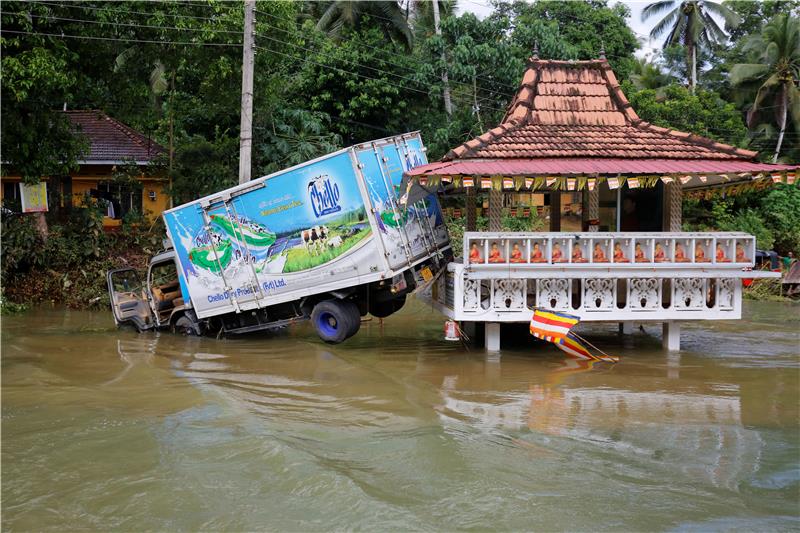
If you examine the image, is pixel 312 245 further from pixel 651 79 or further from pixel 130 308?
pixel 651 79

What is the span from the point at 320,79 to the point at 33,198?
1134 centimetres

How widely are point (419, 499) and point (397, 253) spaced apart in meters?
7.17

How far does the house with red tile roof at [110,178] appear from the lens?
26.6 m

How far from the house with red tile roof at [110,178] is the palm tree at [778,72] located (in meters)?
25.7

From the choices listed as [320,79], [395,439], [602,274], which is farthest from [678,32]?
[395,439]

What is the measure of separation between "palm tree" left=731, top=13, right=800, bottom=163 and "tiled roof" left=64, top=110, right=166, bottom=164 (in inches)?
1010

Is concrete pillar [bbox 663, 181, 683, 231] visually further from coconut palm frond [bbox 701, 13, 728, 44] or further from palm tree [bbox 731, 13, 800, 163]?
coconut palm frond [bbox 701, 13, 728, 44]

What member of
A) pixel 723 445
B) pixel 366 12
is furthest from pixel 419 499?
pixel 366 12

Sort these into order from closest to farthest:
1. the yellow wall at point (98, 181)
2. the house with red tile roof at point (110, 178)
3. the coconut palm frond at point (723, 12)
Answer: the house with red tile roof at point (110, 178), the yellow wall at point (98, 181), the coconut palm frond at point (723, 12)

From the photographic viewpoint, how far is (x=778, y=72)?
1300 inches

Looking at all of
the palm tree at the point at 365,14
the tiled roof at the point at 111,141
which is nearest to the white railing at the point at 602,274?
the tiled roof at the point at 111,141

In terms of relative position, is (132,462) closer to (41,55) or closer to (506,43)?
(41,55)

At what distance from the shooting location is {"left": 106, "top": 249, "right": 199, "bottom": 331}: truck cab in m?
15.4

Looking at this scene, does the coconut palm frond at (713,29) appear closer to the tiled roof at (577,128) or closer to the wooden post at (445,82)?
the wooden post at (445,82)
